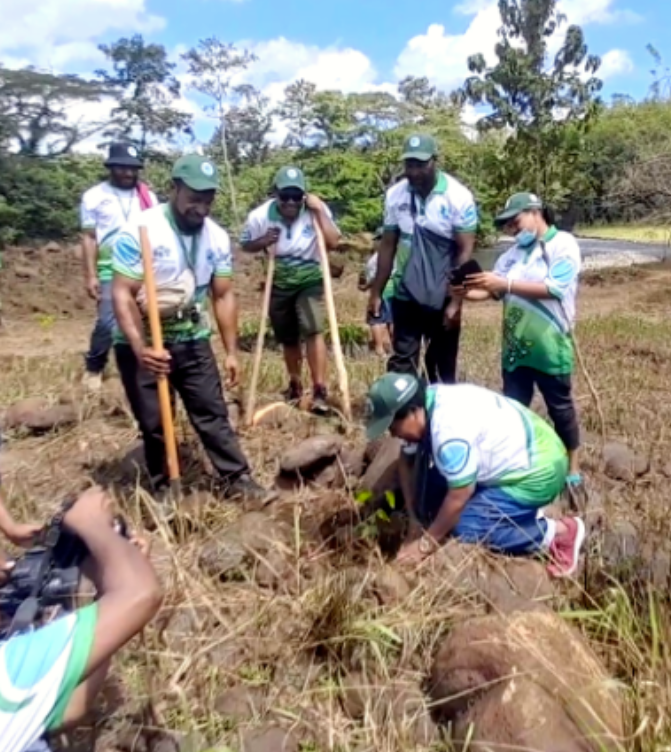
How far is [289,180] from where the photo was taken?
615 cm

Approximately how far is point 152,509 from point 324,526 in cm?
75

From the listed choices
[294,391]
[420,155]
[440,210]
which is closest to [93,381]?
[294,391]

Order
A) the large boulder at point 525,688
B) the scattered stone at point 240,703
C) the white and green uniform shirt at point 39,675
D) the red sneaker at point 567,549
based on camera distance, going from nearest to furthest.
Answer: the white and green uniform shirt at point 39,675 → the large boulder at point 525,688 → the scattered stone at point 240,703 → the red sneaker at point 567,549

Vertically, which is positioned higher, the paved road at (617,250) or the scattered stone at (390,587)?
the scattered stone at (390,587)

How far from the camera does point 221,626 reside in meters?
3.81

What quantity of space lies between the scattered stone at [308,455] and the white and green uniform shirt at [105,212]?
91.3 inches

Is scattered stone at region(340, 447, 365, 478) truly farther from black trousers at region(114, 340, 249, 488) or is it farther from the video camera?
the video camera

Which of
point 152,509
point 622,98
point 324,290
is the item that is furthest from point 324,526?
point 622,98

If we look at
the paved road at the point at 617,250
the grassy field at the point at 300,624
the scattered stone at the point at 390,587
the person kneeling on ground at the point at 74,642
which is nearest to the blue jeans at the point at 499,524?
the grassy field at the point at 300,624

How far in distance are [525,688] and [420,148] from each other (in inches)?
128

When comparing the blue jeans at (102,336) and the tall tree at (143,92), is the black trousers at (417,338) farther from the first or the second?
the tall tree at (143,92)

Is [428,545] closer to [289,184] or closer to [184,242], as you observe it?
[184,242]

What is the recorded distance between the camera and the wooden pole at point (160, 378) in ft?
15.6

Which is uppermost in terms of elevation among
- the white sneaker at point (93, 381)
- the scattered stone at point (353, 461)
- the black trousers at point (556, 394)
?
the black trousers at point (556, 394)
